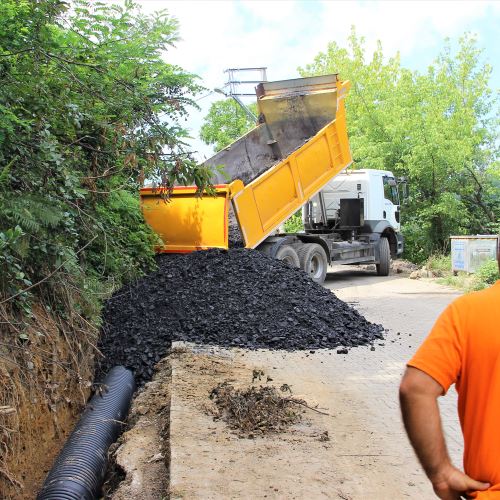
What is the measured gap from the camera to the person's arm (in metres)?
1.79

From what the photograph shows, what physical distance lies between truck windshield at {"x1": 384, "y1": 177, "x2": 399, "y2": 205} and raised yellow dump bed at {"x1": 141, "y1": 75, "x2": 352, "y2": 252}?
5.16 m

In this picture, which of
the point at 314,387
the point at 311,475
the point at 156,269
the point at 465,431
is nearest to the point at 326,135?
the point at 156,269

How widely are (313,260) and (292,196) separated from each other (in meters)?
2.77

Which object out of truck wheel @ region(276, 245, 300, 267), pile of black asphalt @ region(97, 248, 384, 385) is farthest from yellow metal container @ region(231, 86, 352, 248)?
pile of black asphalt @ region(97, 248, 384, 385)

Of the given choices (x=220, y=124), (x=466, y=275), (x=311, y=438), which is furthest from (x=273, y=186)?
(x=220, y=124)

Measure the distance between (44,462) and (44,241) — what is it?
1946mm

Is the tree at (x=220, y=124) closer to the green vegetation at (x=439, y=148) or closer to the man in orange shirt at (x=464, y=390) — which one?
the green vegetation at (x=439, y=148)

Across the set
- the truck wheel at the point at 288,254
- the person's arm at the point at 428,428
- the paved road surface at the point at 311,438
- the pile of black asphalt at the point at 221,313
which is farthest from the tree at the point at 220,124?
the person's arm at the point at 428,428

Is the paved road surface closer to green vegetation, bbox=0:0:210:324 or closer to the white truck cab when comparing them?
green vegetation, bbox=0:0:210:324

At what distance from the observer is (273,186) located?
1248 centimetres

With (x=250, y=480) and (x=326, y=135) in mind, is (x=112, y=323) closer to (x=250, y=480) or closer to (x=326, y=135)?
(x=250, y=480)

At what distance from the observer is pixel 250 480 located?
3863 millimetres

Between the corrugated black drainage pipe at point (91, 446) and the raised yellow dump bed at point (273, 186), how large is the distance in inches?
186

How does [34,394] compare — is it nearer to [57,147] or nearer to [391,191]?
[57,147]
